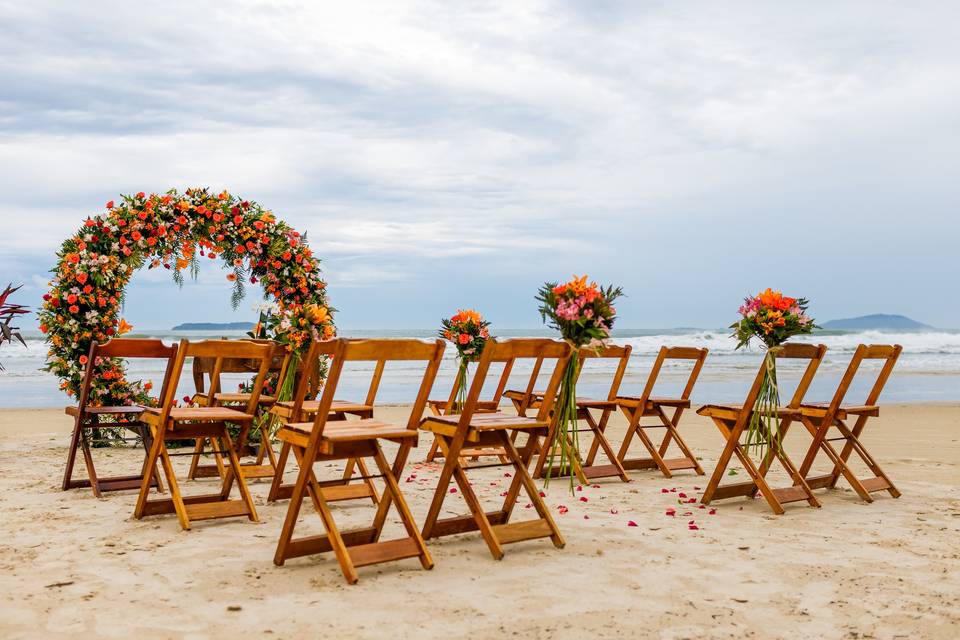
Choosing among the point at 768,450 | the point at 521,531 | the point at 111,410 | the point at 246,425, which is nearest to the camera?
the point at 521,531

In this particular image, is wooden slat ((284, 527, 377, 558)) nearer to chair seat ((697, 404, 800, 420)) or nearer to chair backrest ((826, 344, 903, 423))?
chair seat ((697, 404, 800, 420))

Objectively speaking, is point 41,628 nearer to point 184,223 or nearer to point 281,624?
point 281,624

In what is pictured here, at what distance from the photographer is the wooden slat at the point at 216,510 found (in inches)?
189

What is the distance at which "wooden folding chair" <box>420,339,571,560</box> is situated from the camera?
4.16 m

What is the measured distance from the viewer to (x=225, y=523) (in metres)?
4.93

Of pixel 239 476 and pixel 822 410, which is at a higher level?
pixel 822 410

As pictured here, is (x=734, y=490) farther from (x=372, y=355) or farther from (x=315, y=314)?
(x=315, y=314)

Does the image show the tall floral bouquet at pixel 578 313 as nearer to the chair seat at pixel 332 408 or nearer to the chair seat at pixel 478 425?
the chair seat at pixel 478 425

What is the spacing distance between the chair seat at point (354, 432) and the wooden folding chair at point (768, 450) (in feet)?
8.05

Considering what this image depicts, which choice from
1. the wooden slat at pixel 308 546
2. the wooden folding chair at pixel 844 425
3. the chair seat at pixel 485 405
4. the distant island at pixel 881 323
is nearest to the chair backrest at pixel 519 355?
the wooden slat at pixel 308 546

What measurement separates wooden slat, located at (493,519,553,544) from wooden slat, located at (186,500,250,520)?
5.36 feet

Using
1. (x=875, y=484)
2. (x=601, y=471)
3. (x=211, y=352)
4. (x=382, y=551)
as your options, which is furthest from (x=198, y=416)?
(x=875, y=484)

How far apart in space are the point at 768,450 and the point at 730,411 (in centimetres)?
43

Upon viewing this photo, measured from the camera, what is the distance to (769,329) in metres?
5.47
